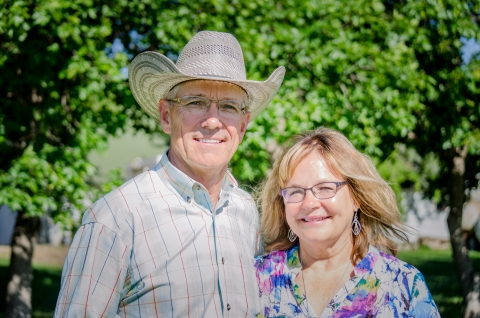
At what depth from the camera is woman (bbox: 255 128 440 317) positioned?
2.44m

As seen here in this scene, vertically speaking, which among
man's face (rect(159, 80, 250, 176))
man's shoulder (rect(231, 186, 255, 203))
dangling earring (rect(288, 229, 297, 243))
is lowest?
dangling earring (rect(288, 229, 297, 243))

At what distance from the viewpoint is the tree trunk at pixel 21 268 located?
6.60 meters

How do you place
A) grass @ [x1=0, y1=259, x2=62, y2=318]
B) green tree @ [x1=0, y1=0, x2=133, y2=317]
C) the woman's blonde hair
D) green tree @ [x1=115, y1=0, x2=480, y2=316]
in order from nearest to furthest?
the woman's blonde hair, green tree @ [x1=0, y1=0, x2=133, y2=317], green tree @ [x1=115, y1=0, x2=480, y2=316], grass @ [x1=0, y1=259, x2=62, y2=318]

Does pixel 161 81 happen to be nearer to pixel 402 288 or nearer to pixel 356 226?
pixel 356 226

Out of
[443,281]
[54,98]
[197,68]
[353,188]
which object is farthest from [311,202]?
[443,281]

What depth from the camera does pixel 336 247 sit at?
8.59 feet

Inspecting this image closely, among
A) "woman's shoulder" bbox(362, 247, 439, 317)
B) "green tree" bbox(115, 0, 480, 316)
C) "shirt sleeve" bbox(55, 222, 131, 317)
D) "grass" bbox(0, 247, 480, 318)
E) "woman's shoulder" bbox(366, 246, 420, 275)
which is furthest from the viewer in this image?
"grass" bbox(0, 247, 480, 318)

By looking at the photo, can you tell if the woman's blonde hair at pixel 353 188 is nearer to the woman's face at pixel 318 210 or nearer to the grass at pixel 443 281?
the woman's face at pixel 318 210

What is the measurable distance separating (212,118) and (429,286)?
33.2ft

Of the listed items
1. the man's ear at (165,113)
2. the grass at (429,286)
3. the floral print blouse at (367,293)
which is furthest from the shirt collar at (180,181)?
the grass at (429,286)

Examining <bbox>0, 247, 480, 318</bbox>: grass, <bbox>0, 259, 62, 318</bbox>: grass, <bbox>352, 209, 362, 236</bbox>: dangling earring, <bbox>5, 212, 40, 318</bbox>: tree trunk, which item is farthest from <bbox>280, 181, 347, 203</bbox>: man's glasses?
<bbox>0, 259, 62, 318</bbox>: grass

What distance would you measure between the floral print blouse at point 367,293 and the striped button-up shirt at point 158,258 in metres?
0.10

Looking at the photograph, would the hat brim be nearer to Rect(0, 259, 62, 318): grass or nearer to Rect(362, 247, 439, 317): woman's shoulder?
Rect(362, 247, 439, 317): woman's shoulder

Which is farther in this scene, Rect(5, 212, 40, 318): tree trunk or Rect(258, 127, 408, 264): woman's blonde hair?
Rect(5, 212, 40, 318): tree trunk
